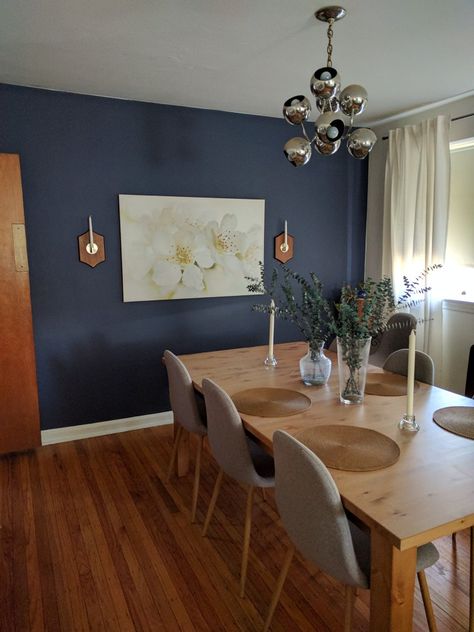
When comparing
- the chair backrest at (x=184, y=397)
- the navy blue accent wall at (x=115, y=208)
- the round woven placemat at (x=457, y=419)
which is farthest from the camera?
the navy blue accent wall at (x=115, y=208)

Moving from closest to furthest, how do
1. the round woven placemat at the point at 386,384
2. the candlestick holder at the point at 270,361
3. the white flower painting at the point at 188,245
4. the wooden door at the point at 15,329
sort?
the round woven placemat at the point at 386,384, the candlestick holder at the point at 270,361, the wooden door at the point at 15,329, the white flower painting at the point at 188,245

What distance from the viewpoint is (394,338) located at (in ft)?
10.9

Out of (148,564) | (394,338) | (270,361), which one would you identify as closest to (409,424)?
(270,361)

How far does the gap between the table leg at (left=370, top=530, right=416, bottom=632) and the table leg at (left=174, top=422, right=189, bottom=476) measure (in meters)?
1.71

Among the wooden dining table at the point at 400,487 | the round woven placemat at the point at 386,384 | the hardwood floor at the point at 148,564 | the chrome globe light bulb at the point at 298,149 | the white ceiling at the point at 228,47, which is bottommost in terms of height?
the hardwood floor at the point at 148,564

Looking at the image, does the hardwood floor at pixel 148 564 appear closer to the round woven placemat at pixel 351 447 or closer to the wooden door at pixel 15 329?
the wooden door at pixel 15 329

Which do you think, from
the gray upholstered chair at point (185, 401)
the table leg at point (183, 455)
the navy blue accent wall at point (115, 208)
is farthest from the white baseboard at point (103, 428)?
the gray upholstered chair at point (185, 401)

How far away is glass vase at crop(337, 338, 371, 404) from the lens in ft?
6.63

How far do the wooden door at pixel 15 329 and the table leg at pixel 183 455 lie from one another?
42.5 inches

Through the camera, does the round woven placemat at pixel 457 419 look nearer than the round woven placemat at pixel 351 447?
No

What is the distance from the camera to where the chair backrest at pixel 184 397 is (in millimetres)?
2383

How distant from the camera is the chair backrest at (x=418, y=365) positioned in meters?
2.43

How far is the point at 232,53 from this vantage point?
2525 mm

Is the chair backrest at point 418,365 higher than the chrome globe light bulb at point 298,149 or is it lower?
lower
